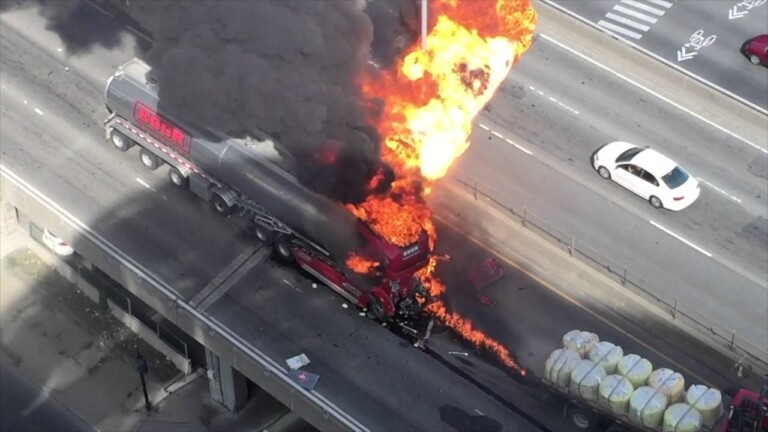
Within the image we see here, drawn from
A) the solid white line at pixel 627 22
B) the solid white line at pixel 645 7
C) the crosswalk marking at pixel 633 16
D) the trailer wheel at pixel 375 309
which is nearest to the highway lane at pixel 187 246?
the trailer wheel at pixel 375 309

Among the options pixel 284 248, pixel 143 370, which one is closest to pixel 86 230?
pixel 143 370

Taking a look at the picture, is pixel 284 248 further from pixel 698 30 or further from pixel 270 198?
pixel 698 30

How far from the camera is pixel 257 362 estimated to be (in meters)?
42.6

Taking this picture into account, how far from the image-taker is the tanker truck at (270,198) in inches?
1735

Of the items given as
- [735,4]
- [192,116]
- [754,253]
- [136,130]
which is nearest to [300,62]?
[192,116]

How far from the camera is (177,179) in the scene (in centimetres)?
4909

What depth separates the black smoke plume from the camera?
143ft

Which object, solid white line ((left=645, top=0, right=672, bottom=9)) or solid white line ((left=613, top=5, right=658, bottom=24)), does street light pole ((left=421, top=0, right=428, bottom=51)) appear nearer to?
solid white line ((left=613, top=5, right=658, bottom=24))

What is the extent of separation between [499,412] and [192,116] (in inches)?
606

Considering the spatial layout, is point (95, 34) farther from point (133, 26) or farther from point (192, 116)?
point (192, 116)

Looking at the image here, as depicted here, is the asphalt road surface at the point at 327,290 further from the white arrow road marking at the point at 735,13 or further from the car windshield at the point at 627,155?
the white arrow road marking at the point at 735,13

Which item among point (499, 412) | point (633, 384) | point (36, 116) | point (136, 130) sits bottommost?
point (36, 116)

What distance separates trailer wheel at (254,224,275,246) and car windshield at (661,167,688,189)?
15094mm

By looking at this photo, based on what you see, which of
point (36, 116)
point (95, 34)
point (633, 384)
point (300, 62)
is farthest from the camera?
point (95, 34)
